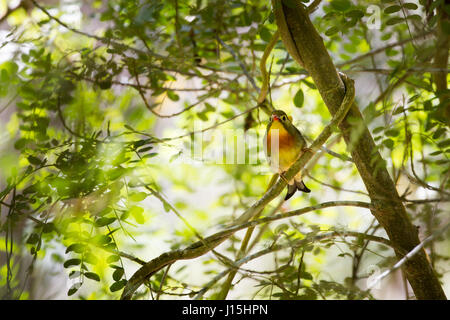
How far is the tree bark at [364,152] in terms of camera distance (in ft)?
4.27

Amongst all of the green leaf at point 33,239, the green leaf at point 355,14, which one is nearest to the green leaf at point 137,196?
the green leaf at point 33,239

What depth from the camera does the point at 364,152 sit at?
1.32 metres

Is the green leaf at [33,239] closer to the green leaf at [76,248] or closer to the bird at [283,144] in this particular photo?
the green leaf at [76,248]

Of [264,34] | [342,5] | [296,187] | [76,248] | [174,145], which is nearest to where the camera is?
[76,248]

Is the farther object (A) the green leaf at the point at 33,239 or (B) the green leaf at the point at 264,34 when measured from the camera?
(B) the green leaf at the point at 264,34

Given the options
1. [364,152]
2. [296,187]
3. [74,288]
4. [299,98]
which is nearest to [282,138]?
[299,98]

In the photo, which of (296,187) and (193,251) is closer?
(193,251)

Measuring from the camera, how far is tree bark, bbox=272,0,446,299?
51.3 inches

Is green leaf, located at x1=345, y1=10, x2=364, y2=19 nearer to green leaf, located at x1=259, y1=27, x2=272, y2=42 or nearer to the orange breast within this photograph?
green leaf, located at x1=259, y1=27, x2=272, y2=42

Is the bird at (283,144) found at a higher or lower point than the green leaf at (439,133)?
higher

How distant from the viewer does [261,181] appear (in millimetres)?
2365

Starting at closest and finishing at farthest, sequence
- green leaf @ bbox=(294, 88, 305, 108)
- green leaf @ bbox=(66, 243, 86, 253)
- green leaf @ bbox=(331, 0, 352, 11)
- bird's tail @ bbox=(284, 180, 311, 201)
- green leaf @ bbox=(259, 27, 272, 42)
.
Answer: green leaf @ bbox=(66, 243, 86, 253) < green leaf @ bbox=(331, 0, 352, 11) < green leaf @ bbox=(259, 27, 272, 42) < green leaf @ bbox=(294, 88, 305, 108) < bird's tail @ bbox=(284, 180, 311, 201)

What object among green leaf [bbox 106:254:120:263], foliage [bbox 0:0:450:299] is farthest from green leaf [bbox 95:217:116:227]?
green leaf [bbox 106:254:120:263]

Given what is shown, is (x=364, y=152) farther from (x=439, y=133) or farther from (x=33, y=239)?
(x=33, y=239)
